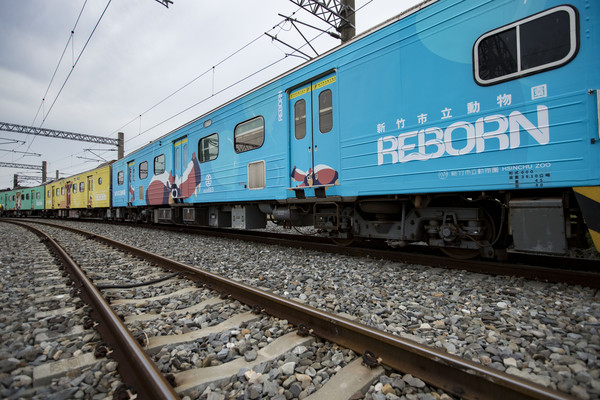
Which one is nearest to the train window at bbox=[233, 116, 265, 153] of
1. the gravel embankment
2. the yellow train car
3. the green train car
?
the gravel embankment

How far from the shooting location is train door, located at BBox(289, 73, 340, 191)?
5.20 metres

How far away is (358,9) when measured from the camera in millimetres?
8602

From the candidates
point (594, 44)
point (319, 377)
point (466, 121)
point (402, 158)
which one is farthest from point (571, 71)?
point (319, 377)

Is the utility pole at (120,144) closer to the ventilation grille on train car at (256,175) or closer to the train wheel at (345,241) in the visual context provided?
the ventilation grille on train car at (256,175)

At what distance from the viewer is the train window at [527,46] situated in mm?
3033

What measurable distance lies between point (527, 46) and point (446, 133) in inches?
44.5

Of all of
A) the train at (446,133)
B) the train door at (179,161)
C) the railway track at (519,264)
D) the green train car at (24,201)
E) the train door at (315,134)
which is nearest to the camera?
the train at (446,133)

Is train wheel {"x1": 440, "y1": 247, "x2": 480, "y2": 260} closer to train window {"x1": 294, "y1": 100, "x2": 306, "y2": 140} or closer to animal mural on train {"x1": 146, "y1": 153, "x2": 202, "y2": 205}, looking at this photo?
train window {"x1": 294, "y1": 100, "x2": 306, "y2": 140}

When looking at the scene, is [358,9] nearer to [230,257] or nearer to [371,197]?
[371,197]

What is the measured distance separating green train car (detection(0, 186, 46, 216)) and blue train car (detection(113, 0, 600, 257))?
30.5m

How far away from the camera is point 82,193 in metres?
19.5

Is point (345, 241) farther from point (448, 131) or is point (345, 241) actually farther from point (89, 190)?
point (89, 190)

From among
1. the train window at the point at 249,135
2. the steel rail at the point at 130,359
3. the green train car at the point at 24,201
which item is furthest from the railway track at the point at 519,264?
the green train car at the point at 24,201

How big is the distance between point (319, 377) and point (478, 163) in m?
2.94
